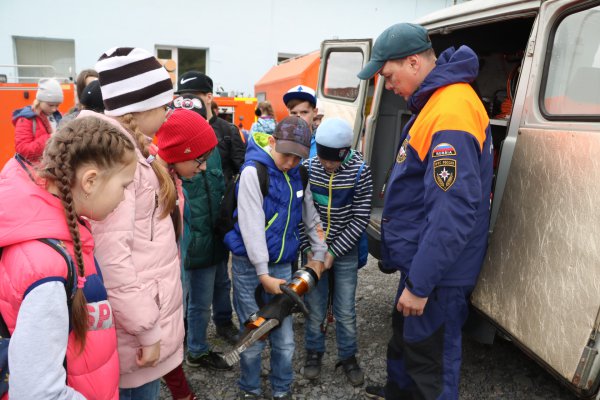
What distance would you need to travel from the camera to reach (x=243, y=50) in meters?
13.4

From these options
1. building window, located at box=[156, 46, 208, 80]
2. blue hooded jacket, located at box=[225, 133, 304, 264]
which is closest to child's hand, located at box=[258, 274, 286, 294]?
blue hooded jacket, located at box=[225, 133, 304, 264]

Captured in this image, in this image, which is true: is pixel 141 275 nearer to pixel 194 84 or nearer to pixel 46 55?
pixel 194 84

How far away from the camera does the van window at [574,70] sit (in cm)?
182

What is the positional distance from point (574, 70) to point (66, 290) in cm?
211

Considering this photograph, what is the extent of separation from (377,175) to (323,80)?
4.59ft

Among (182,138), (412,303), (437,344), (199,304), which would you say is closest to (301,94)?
(182,138)

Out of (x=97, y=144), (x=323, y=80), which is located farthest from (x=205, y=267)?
(x=323, y=80)

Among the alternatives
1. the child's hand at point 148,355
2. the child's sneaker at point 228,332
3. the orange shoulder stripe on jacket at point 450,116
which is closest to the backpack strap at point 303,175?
the orange shoulder stripe on jacket at point 450,116

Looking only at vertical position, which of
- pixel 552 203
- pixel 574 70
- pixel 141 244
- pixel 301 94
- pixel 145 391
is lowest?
pixel 145 391

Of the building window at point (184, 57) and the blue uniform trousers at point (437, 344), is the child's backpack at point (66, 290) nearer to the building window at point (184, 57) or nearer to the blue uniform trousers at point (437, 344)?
the blue uniform trousers at point (437, 344)

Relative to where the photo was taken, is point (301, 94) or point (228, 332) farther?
point (301, 94)

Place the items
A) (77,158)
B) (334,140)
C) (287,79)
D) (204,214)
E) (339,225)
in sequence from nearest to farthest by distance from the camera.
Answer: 1. (77,158)
2. (334,140)
3. (204,214)
4. (339,225)
5. (287,79)

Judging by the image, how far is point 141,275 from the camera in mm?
1614

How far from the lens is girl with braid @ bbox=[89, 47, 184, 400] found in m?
1.45
